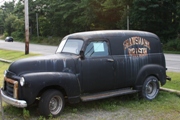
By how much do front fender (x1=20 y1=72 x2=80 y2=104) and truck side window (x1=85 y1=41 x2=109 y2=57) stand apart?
74 centimetres

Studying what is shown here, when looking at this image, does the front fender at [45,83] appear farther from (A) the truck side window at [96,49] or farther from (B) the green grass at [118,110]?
(A) the truck side window at [96,49]

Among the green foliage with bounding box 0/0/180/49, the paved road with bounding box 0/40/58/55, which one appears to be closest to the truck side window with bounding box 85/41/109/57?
the paved road with bounding box 0/40/58/55

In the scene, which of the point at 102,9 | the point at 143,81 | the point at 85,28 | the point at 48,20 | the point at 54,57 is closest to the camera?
the point at 54,57

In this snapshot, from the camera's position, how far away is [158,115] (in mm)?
6254

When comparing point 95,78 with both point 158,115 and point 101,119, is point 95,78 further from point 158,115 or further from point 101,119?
point 158,115

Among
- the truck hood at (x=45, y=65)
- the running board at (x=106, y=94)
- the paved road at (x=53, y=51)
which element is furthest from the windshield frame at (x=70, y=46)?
the paved road at (x=53, y=51)

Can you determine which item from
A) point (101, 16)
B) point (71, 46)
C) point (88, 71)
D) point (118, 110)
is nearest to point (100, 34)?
point (71, 46)

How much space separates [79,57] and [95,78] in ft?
2.10

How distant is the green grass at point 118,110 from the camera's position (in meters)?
6.05

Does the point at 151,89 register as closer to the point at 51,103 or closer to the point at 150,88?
the point at 150,88

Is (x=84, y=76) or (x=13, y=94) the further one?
(x=84, y=76)

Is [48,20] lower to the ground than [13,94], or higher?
higher

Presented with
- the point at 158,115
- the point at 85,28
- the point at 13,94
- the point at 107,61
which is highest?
the point at 85,28

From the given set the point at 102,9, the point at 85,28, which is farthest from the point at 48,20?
the point at 102,9
